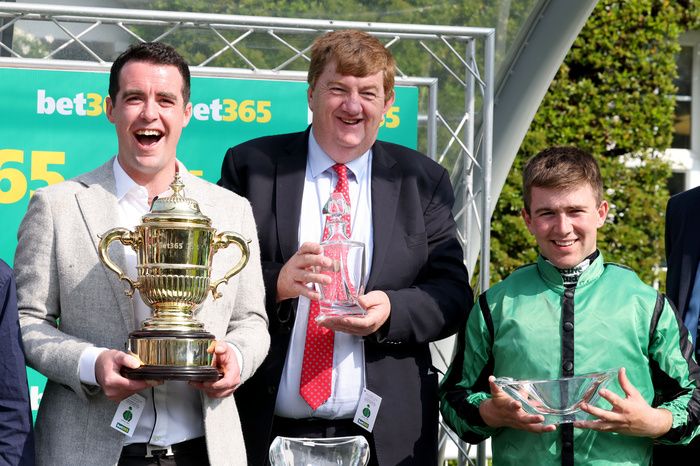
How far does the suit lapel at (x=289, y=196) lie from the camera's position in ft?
11.8

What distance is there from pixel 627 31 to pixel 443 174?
10490 millimetres

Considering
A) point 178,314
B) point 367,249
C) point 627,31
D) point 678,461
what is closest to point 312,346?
point 367,249

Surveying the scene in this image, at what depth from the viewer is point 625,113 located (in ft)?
44.4

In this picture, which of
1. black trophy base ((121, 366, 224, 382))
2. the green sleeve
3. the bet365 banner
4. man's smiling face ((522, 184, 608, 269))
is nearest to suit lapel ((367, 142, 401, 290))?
the green sleeve

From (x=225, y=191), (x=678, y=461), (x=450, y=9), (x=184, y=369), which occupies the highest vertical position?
(x=450, y=9)

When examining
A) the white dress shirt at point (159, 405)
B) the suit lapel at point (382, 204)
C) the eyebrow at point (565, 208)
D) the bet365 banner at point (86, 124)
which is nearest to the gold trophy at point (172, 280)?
the white dress shirt at point (159, 405)

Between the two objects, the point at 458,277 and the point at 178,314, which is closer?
the point at 178,314

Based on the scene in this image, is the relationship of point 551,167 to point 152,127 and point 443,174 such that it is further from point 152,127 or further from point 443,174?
point 152,127

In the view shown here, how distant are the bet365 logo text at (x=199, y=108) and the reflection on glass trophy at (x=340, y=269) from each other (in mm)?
2095

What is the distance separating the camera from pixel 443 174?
3873 mm

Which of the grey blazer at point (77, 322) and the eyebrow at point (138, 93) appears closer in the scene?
the grey blazer at point (77, 322)

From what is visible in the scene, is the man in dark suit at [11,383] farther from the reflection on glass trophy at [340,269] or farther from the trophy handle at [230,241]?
the reflection on glass trophy at [340,269]

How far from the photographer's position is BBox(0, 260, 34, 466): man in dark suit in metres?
2.72

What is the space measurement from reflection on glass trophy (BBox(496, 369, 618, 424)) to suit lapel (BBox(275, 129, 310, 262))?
838 millimetres
